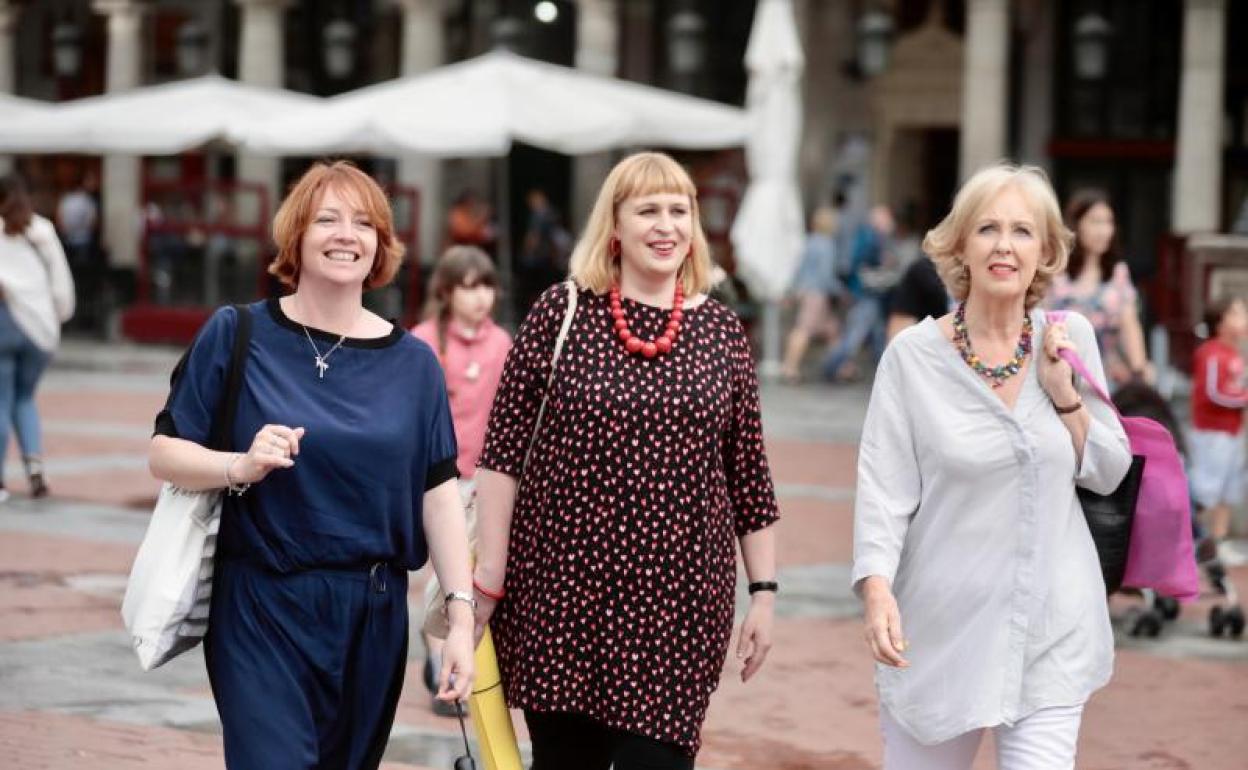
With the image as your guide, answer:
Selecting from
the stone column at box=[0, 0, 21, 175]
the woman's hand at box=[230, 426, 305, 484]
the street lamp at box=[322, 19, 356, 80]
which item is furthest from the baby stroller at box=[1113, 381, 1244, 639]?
the stone column at box=[0, 0, 21, 175]

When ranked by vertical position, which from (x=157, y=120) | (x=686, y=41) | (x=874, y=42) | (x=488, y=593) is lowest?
(x=488, y=593)

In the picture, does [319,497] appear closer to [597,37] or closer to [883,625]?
[883,625]

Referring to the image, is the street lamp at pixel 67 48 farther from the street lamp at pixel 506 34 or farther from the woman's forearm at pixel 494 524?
the woman's forearm at pixel 494 524

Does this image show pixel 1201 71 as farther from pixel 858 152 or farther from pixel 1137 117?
pixel 858 152

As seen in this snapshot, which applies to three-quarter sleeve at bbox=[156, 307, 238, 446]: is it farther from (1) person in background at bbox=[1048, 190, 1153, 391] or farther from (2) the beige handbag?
(1) person in background at bbox=[1048, 190, 1153, 391]

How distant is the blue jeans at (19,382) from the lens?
42.0 feet

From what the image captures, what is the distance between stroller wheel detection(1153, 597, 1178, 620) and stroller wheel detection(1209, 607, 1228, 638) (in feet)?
0.62

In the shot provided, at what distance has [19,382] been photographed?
13.1 m

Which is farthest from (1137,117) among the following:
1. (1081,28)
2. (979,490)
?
(979,490)

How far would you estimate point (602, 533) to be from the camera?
4605mm

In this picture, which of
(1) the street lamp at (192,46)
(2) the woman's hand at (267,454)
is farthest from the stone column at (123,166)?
(2) the woman's hand at (267,454)

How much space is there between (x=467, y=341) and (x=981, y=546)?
3673mm

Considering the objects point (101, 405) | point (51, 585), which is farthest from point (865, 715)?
point (101, 405)

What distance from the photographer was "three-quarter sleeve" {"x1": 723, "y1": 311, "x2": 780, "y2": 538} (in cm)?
482
